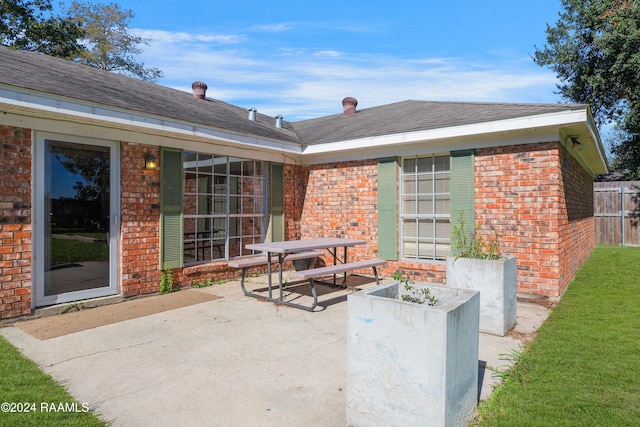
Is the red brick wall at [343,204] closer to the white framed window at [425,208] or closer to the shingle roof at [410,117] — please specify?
the white framed window at [425,208]

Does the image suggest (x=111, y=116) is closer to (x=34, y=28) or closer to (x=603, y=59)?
(x=34, y=28)

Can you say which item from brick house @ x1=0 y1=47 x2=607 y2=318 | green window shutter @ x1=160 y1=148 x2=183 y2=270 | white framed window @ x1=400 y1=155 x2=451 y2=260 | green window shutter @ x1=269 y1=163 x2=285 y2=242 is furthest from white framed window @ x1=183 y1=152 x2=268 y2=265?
white framed window @ x1=400 y1=155 x2=451 y2=260

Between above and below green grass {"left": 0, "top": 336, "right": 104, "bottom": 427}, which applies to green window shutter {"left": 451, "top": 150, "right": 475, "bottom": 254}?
above

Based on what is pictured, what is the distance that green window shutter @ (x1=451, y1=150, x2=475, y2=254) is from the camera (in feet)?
21.3

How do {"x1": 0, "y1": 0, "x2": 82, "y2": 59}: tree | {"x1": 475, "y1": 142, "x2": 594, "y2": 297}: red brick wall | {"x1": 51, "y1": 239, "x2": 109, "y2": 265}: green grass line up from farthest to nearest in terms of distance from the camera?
1. {"x1": 0, "y1": 0, "x2": 82, "y2": 59}: tree
2. {"x1": 475, "y1": 142, "x2": 594, "y2": 297}: red brick wall
3. {"x1": 51, "y1": 239, "x2": 109, "y2": 265}: green grass

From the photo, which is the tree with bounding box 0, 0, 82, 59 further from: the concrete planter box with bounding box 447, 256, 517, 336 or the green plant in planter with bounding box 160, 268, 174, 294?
the concrete planter box with bounding box 447, 256, 517, 336

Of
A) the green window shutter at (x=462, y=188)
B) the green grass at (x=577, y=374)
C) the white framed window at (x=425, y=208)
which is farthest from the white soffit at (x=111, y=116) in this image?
the green grass at (x=577, y=374)

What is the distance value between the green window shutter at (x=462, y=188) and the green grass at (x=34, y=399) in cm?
574

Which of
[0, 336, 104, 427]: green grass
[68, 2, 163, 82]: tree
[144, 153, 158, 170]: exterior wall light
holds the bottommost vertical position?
[0, 336, 104, 427]: green grass

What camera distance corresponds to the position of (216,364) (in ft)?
11.5

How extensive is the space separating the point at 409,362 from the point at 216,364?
2.02 m

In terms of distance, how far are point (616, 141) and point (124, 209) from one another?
42.9 meters

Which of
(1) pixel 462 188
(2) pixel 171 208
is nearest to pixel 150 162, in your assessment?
(2) pixel 171 208

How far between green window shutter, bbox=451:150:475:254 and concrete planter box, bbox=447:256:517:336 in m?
1.91
